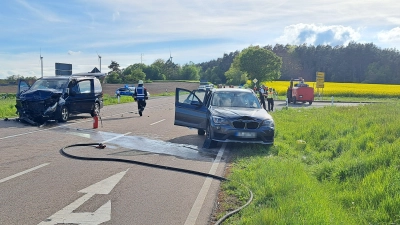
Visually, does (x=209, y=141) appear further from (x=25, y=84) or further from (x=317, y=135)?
(x=25, y=84)

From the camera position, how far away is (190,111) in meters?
12.9

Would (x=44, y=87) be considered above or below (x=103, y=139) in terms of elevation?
above

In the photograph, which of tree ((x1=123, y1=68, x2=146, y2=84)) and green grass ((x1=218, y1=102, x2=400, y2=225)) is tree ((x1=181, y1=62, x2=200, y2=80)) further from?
green grass ((x1=218, y1=102, x2=400, y2=225))

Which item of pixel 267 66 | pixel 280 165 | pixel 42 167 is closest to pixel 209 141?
pixel 280 165

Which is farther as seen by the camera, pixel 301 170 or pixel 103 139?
pixel 103 139

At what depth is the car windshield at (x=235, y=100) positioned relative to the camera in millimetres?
12484

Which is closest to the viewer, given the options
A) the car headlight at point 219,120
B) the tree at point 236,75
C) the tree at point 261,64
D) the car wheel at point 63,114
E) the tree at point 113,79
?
the car headlight at point 219,120

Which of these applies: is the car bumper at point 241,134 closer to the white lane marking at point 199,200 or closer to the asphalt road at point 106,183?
the asphalt road at point 106,183

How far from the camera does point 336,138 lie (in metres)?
12.0

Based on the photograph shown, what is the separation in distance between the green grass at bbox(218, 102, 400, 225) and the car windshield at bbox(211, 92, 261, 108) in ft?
5.04

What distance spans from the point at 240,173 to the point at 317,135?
5704 mm

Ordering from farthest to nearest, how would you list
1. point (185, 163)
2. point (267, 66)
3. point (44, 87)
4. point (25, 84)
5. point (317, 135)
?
1. point (267, 66)
2. point (25, 84)
3. point (44, 87)
4. point (317, 135)
5. point (185, 163)

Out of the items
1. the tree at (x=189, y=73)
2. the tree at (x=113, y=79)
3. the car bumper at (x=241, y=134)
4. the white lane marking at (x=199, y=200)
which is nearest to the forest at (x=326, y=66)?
the tree at (x=113, y=79)

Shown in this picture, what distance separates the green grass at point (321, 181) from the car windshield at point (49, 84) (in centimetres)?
960
